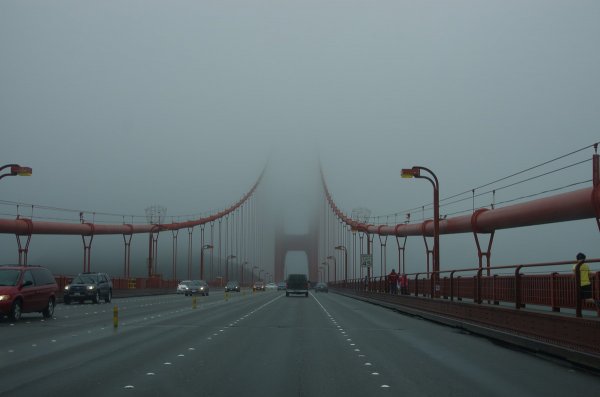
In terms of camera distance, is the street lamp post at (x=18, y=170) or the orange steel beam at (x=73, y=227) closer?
the street lamp post at (x=18, y=170)

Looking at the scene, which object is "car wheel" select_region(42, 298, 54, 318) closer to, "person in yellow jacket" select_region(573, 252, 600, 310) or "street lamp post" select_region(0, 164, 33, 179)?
"street lamp post" select_region(0, 164, 33, 179)

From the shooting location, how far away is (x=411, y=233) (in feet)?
193

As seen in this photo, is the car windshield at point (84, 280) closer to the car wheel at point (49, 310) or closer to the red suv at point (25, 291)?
the red suv at point (25, 291)

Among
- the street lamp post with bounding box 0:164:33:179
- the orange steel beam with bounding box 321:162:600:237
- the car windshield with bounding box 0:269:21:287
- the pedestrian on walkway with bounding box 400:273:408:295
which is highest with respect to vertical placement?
the street lamp post with bounding box 0:164:33:179

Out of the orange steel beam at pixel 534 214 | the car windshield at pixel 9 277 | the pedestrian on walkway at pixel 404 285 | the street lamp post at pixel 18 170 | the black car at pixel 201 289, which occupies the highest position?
the street lamp post at pixel 18 170

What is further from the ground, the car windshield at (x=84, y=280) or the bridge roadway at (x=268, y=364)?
the car windshield at (x=84, y=280)

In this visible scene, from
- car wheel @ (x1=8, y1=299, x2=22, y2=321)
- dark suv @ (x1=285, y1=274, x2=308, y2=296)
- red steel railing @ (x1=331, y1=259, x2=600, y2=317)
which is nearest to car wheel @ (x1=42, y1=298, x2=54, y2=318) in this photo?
car wheel @ (x1=8, y1=299, x2=22, y2=321)

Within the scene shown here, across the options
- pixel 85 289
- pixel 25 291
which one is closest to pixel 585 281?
pixel 25 291

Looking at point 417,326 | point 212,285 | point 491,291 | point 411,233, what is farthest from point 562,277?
point 212,285

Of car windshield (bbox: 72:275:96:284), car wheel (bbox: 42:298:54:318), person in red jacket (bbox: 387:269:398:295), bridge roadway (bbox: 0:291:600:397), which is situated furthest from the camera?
person in red jacket (bbox: 387:269:398:295)

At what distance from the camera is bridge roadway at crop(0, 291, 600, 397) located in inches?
412

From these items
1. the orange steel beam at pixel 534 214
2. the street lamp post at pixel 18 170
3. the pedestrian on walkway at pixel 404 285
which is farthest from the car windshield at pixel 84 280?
the orange steel beam at pixel 534 214

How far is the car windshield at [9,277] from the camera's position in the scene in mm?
24906

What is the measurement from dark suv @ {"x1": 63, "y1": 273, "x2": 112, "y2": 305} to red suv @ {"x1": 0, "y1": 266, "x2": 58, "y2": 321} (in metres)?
14.2
